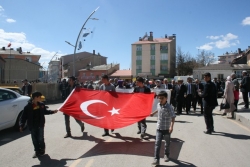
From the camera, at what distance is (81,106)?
24.3 ft

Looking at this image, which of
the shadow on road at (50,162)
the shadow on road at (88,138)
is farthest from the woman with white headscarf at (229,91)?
the shadow on road at (50,162)

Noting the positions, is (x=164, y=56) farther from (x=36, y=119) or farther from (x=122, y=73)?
(x=36, y=119)

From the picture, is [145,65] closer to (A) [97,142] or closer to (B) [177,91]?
(B) [177,91]

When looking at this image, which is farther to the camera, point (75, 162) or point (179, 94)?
point (179, 94)

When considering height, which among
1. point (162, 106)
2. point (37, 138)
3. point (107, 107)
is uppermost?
point (162, 106)

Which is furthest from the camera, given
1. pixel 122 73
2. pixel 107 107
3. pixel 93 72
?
pixel 122 73

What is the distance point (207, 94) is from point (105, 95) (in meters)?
3.28

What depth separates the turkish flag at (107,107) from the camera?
277 inches

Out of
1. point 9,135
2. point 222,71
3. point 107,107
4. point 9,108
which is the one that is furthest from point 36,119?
point 222,71

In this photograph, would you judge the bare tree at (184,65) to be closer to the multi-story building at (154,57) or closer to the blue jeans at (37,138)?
the multi-story building at (154,57)

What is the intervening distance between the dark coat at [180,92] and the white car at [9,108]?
7.56 meters

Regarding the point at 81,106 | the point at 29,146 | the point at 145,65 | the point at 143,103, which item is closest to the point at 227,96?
the point at 143,103

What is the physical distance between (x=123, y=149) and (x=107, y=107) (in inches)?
57.4

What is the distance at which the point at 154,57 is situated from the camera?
76625 mm
